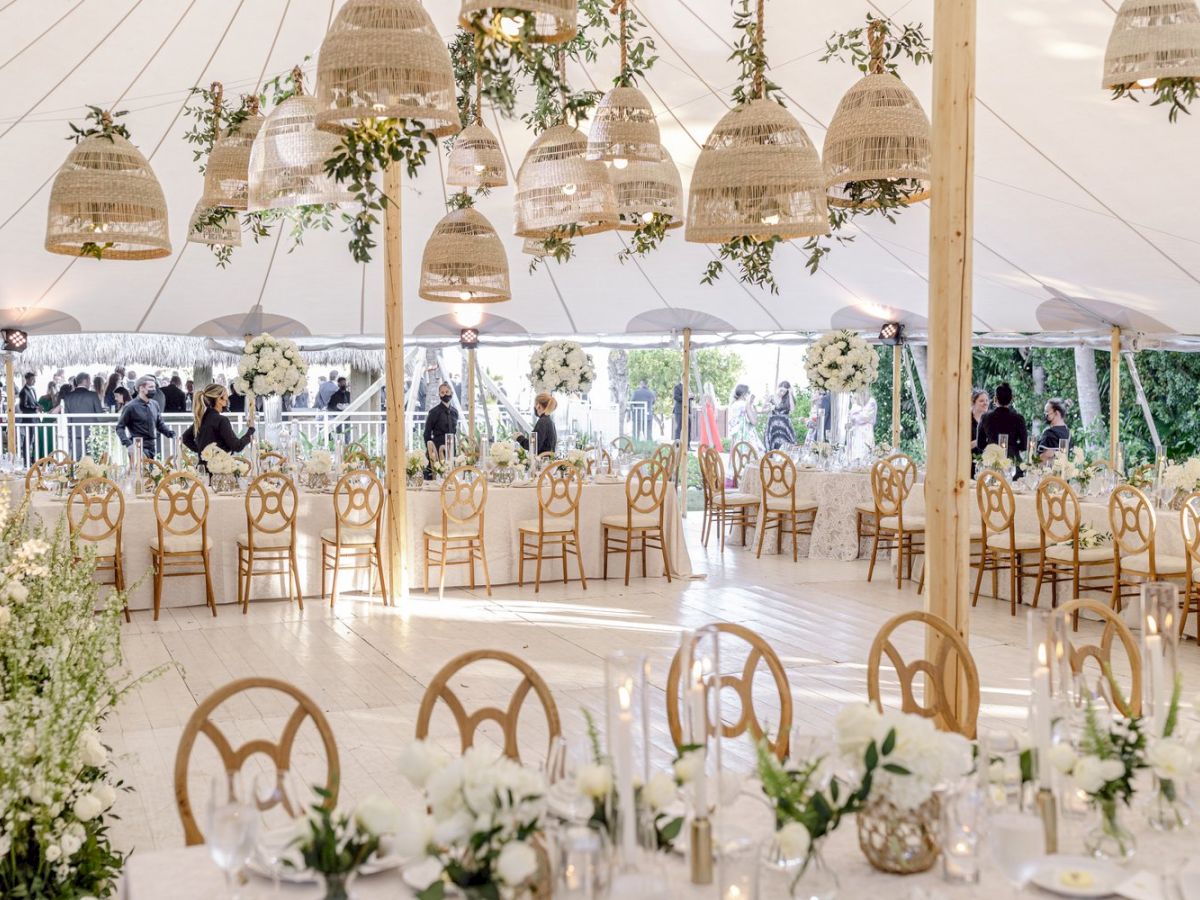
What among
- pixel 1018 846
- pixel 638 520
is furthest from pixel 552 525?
pixel 1018 846

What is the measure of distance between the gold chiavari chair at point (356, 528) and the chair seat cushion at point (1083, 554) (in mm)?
4378

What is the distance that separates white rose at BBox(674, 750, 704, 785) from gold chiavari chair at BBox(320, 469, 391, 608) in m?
6.10

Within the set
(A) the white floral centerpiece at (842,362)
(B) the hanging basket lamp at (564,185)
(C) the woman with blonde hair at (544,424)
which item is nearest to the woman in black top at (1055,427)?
(A) the white floral centerpiece at (842,362)

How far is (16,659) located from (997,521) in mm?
6915

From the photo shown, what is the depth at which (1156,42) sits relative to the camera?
14.5 ft

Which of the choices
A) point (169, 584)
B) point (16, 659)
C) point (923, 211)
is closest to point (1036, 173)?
point (923, 211)

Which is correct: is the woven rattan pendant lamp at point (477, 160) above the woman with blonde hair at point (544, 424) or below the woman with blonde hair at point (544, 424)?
above

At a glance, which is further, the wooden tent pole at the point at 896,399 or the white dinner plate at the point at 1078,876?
the wooden tent pole at the point at 896,399

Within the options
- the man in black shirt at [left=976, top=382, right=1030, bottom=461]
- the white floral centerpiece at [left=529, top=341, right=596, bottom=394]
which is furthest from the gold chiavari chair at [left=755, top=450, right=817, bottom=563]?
the white floral centerpiece at [left=529, top=341, right=596, bottom=394]

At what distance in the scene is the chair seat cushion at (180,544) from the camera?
7.59m

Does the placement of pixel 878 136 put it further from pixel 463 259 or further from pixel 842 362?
pixel 842 362

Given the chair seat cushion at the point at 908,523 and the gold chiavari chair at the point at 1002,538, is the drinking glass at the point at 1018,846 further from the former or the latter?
the chair seat cushion at the point at 908,523

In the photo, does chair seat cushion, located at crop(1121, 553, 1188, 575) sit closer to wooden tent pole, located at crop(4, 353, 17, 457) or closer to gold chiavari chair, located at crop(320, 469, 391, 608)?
gold chiavari chair, located at crop(320, 469, 391, 608)

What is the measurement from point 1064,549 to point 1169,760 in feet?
19.0
